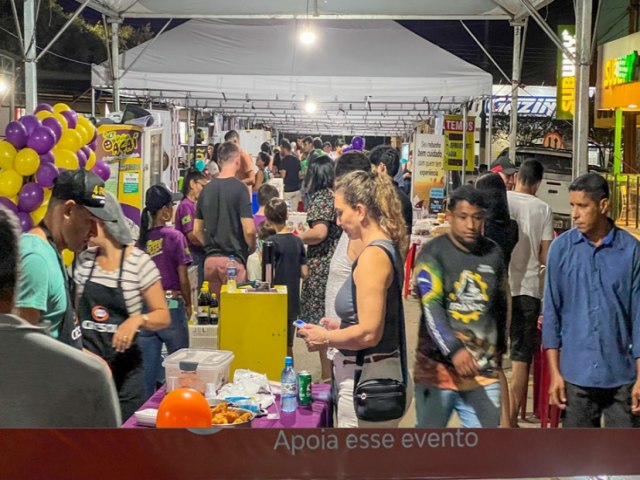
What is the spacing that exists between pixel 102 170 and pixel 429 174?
6.30 feet

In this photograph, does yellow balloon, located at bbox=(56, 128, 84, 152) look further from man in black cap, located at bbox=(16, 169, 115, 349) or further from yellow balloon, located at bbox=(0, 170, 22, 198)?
man in black cap, located at bbox=(16, 169, 115, 349)

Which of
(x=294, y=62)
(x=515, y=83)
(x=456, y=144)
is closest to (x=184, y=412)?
(x=515, y=83)

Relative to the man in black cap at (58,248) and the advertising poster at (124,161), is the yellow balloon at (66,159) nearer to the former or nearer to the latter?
the advertising poster at (124,161)

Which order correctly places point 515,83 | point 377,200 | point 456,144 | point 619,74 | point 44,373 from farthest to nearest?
point 619,74
point 456,144
point 515,83
point 377,200
point 44,373

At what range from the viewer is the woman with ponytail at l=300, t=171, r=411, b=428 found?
1997 millimetres

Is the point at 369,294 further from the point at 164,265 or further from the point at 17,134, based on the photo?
the point at 17,134

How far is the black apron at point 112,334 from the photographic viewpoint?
7.20 feet

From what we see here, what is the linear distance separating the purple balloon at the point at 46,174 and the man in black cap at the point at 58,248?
418 millimetres

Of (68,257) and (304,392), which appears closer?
(68,257)

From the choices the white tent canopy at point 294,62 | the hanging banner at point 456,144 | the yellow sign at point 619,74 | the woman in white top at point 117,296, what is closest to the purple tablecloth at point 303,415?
the woman in white top at point 117,296

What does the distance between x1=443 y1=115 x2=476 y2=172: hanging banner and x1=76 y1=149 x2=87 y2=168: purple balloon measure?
4.82 ft

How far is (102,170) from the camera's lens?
2.58m

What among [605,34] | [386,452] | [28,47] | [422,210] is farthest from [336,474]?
[605,34]

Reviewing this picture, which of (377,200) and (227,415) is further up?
(377,200)
